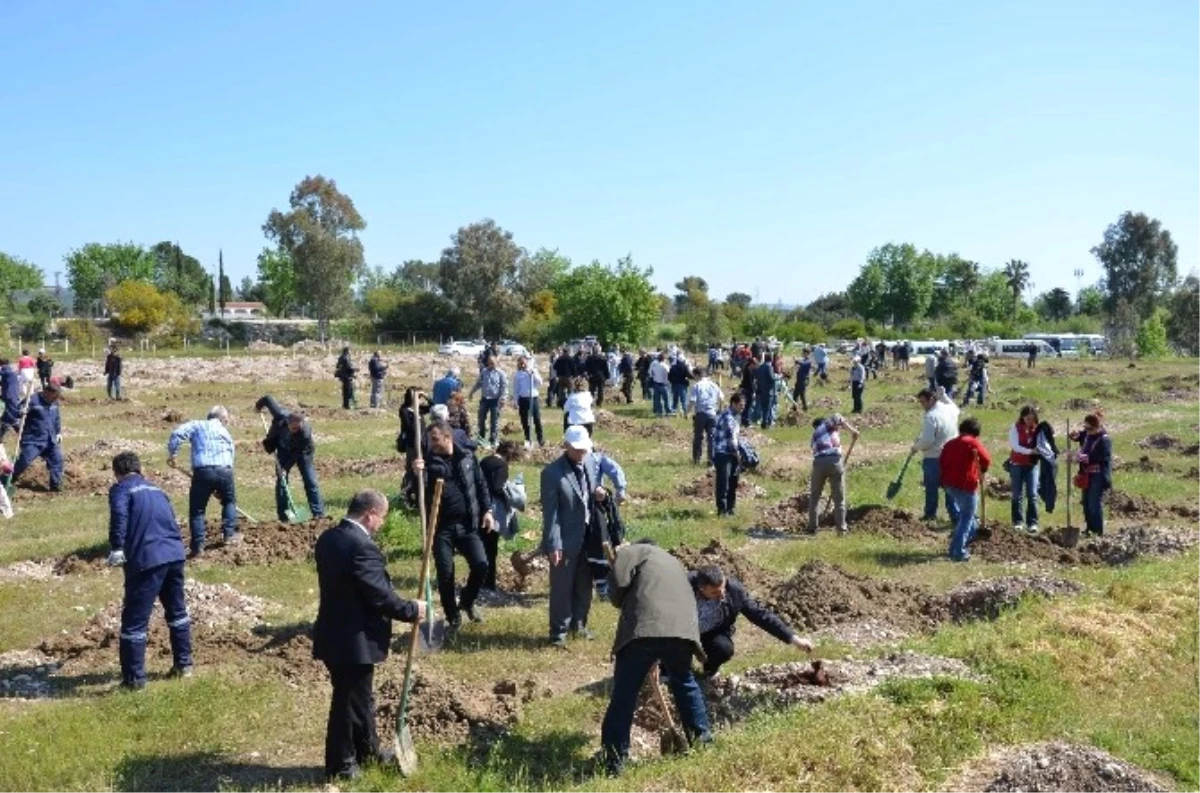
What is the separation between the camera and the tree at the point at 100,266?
108 m

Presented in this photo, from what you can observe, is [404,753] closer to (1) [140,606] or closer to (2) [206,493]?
(1) [140,606]

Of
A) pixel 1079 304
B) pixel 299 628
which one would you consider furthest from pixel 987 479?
pixel 1079 304

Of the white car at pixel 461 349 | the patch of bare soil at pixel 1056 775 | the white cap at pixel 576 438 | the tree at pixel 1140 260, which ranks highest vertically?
the tree at pixel 1140 260

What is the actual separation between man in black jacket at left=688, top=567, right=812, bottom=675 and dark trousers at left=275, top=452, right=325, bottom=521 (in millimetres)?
7816

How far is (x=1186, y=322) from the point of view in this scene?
79.3 m

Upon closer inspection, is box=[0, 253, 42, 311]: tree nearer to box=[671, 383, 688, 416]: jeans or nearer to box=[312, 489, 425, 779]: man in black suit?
box=[671, 383, 688, 416]: jeans

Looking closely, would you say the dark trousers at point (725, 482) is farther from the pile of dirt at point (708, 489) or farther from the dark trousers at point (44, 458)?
the dark trousers at point (44, 458)

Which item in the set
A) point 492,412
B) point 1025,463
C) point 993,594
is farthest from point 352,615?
point 492,412

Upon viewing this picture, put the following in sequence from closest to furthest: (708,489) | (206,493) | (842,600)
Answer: (842,600), (206,493), (708,489)

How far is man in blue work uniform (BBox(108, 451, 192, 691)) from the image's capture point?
27.0ft

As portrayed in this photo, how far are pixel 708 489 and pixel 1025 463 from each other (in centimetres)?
516

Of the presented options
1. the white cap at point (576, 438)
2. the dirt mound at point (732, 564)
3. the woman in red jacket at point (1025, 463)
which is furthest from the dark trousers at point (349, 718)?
the woman in red jacket at point (1025, 463)

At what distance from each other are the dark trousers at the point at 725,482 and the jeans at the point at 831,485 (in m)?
1.31

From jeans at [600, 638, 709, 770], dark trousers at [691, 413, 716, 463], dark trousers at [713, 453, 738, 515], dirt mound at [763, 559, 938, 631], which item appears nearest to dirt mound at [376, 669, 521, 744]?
jeans at [600, 638, 709, 770]
